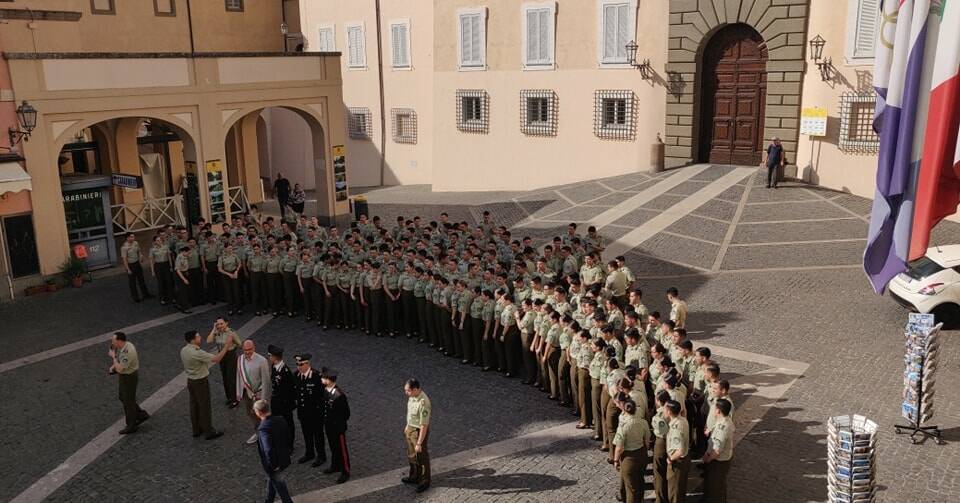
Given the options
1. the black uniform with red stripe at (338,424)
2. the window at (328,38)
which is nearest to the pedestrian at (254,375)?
the black uniform with red stripe at (338,424)

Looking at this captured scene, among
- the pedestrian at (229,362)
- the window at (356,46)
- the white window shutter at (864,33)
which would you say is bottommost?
the pedestrian at (229,362)

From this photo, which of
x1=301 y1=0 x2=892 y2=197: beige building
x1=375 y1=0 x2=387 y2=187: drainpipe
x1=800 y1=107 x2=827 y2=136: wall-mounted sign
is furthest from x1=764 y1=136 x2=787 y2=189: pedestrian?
x1=375 y1=0 x2=387 y2=187: drainpipe

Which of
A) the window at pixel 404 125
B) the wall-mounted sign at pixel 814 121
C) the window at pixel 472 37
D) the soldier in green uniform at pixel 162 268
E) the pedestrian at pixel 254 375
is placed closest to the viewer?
the pedestrian at pixel 254 375

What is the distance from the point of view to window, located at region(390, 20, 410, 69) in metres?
35.8

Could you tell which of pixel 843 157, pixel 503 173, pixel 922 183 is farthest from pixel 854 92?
pixel 922 183

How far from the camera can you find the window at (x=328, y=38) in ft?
125

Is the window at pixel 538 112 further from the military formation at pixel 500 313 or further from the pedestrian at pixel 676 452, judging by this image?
the pedestrian at pixel 676 452

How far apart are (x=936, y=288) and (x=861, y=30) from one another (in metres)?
10.9

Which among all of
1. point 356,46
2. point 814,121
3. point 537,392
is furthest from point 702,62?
point 537,392

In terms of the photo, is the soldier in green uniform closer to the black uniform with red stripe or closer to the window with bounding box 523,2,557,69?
the black uniform with red stripe

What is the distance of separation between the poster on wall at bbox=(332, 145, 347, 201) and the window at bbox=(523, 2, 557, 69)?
28.1ft

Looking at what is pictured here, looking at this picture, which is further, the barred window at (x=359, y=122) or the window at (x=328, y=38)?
the barred window at (x=359, y=122)

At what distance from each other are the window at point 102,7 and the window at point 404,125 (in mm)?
15066

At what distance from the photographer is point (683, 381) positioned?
1088 cm
